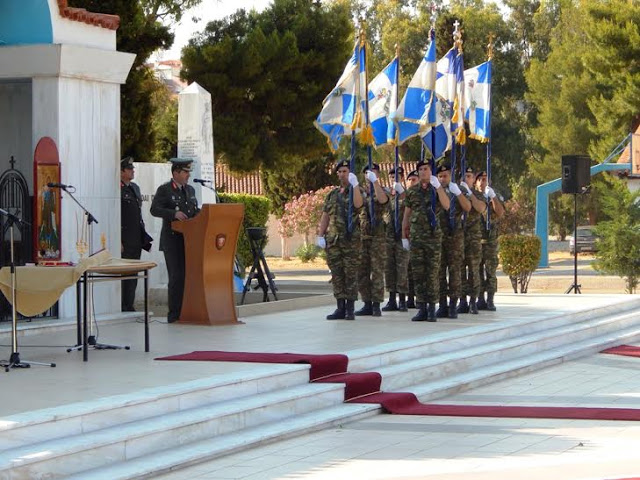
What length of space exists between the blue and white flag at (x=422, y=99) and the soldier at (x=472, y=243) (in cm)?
87

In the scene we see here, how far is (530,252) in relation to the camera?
22.4 m

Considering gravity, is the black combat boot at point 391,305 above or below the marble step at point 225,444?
above

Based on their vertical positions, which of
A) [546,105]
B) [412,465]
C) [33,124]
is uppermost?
[546,105]

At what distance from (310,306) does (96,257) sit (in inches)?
242

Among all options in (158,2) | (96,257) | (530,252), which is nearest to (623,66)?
(158,2)

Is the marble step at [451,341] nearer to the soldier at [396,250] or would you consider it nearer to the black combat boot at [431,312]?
the black combat boot at [431,312]

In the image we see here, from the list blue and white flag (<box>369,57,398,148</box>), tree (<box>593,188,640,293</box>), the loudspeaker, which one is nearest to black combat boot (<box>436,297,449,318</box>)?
blue and white flag (<box>369,57,398,148</box>)

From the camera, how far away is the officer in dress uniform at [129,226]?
14406 mm

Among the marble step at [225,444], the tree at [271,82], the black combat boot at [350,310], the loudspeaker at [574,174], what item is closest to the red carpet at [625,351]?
the black combat boot at [350,310]

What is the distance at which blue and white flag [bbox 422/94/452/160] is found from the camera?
1518cm

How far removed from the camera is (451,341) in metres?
12.4

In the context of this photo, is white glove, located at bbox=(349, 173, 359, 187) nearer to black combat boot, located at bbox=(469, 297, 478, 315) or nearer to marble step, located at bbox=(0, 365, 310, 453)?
black combat boot, located at bbox=(469, 297, 478, 315)

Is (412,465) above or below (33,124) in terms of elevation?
below

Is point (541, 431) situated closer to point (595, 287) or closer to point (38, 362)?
point (38, 362)
